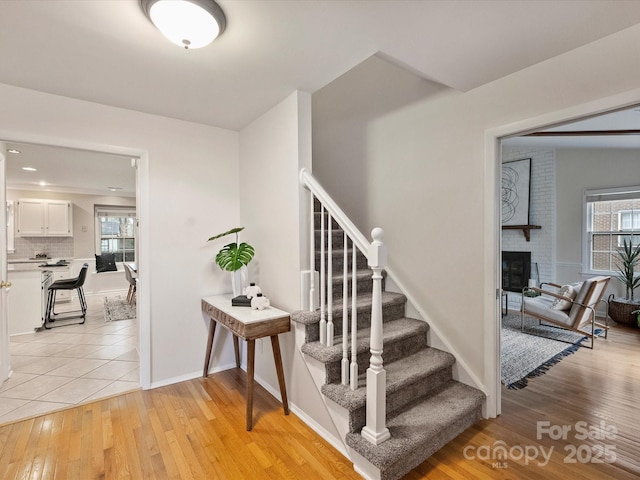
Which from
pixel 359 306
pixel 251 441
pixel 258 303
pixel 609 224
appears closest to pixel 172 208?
pixel 258 303

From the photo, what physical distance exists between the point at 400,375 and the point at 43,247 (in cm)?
813

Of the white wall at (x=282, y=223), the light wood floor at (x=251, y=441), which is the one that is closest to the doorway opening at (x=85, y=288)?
the light wood floor at (x=251, y=441)

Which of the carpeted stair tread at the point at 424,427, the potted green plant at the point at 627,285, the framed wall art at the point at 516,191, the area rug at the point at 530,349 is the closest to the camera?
the carpeted stair tread at the point at 424,427

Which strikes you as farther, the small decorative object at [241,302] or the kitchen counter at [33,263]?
the kitchen counter at [33,263]

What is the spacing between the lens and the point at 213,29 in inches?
58.5

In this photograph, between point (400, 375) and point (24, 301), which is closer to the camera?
point (400, 375)

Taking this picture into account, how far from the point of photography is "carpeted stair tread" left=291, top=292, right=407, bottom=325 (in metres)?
2.14

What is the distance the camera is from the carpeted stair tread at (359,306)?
2.14 m

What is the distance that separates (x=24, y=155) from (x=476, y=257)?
556 centimetres

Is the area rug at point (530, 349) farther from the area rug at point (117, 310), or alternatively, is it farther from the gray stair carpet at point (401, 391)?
the area rug at point (117, 310)

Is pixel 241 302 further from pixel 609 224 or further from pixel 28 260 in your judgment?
pixel 28 260

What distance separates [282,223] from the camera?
2467 millimetres

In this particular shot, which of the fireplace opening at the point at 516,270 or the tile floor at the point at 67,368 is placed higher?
the fireplace opening at the point at 516,270

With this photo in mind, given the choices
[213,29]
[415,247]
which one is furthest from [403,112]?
[213,29]
